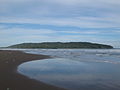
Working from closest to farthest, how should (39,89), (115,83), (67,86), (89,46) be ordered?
(39,89) → (67,86) → (115,83) → (89,46)

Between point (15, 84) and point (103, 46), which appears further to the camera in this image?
point (103, 46)

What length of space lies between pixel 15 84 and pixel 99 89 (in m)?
4.35

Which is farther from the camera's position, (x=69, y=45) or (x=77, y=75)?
(x=69, y=45)

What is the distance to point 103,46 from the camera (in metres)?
171

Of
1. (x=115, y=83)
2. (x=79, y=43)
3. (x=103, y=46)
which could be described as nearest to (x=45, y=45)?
(x=79, y=43)

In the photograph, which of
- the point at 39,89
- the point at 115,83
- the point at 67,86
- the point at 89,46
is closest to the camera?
the point at 39,89

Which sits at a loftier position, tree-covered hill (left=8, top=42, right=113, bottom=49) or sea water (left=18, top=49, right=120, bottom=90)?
tree-covered hill (left=8, top=42, right=113, bottom=49)

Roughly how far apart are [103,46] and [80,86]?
163 metres

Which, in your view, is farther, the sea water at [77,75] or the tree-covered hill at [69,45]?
the tree-covered hill at [69,45]

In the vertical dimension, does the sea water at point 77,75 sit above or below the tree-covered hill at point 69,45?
below

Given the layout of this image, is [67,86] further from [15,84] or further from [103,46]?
[103,46]

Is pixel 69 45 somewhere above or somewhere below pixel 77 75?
above

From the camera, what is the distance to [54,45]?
176250 millimetres

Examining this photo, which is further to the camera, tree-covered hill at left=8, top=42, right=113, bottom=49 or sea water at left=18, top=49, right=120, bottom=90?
tree-covered hill at left=8, top=42, right=113, bottom=49
